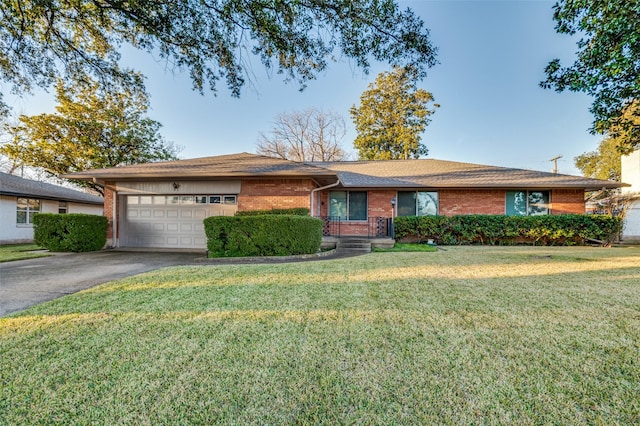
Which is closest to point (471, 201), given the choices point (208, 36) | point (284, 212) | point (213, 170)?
point (284, 212)

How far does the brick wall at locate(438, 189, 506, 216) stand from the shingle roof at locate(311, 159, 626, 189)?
1.75ft

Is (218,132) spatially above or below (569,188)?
above

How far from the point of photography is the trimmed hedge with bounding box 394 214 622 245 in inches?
421

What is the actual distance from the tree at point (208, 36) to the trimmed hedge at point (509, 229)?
7.44 m

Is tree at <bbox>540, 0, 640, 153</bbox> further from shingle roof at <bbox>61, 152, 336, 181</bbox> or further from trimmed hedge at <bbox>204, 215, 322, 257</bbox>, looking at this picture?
trimmed hedge at <bbox>204, 215, 322, 257</bbox>

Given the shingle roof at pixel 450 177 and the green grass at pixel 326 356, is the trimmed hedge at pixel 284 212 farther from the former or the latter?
the green grass at pixel 326 356

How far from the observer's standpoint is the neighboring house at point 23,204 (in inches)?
477

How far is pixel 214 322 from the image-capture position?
9.50ft

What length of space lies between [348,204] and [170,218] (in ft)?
23.9

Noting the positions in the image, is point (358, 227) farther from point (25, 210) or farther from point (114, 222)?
point (25, 210)

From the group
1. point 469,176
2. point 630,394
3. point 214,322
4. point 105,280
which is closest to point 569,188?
point 469,176

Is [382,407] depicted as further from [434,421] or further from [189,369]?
[189,369]

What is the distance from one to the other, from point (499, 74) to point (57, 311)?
16.9 metres

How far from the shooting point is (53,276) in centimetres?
519
